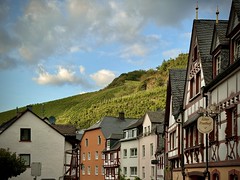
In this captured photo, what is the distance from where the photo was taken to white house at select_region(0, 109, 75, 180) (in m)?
54.8

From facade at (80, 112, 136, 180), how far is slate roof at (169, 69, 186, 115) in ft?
136

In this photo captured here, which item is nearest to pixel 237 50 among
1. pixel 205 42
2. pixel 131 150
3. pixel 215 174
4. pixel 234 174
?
pixel 234 174

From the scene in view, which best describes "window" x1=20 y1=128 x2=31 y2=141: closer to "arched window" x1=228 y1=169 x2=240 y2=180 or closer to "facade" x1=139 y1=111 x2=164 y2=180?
"facade" x1=139 y1=111 x2=164 y2=180

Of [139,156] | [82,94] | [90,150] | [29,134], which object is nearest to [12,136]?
[29,134]

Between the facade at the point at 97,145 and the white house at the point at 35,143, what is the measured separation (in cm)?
1975

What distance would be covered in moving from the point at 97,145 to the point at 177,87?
45289 mm

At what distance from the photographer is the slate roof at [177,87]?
33.2 metres

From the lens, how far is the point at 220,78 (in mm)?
21406

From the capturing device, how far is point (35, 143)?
183ft

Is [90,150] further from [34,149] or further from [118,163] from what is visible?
[34,149]

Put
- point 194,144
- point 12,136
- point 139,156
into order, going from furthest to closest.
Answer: point 139,156
point 12,136
point 194,144

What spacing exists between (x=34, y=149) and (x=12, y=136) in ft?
9.02

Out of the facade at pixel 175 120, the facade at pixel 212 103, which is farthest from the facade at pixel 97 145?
the facade at pixel 212 103

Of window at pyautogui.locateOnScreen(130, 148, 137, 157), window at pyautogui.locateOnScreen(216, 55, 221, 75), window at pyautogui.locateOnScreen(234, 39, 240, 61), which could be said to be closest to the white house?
window at pyautogui.locateOnScreen(130, 148, 137, 157)
